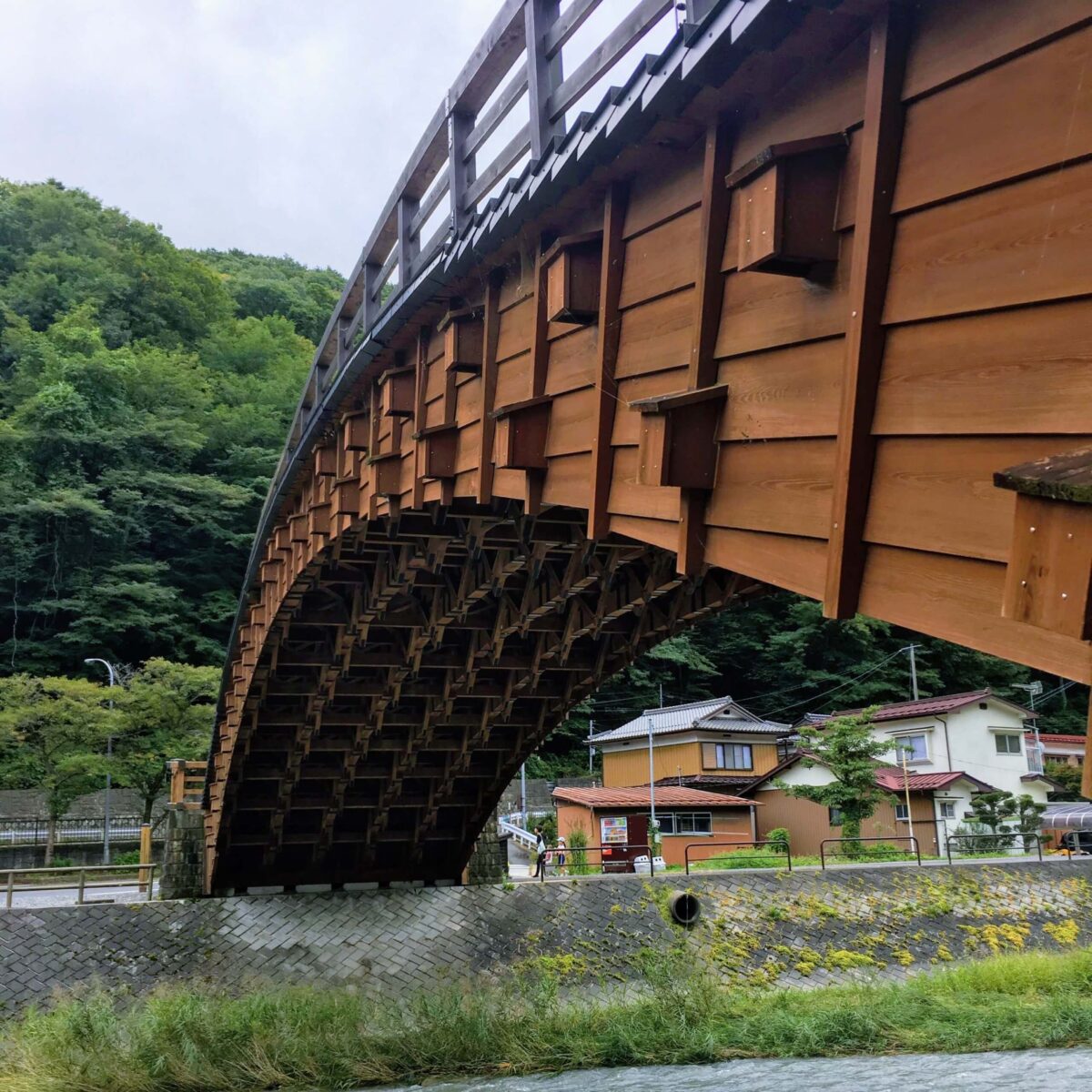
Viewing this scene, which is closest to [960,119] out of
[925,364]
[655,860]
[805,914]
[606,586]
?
[925,364]

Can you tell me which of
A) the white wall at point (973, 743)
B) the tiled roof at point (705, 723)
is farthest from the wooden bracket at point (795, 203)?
the tiled roof at point (705, 723)

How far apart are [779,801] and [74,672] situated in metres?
24.8

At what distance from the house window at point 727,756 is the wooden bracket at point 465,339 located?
3276 cm

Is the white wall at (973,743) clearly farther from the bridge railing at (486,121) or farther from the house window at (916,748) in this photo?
the bridge railing at (486,121)

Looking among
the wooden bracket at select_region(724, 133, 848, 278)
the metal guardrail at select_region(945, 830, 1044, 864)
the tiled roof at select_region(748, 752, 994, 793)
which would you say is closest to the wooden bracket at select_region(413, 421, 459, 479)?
the wooden bracket at select_region(724, 133, 848, 278)

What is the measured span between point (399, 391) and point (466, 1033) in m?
9.74

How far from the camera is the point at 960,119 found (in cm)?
312

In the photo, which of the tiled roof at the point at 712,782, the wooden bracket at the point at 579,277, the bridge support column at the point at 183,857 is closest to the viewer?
the wooden bracket at the point at 579,277

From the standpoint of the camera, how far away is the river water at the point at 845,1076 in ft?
41.2

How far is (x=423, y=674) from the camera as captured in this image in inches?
675

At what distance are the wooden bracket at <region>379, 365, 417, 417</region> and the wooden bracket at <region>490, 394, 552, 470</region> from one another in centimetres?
274

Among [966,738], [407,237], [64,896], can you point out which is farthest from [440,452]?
[966,738]

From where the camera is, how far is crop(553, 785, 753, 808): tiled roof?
31.2 metres

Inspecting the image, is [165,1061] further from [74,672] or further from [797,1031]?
[74,672]
